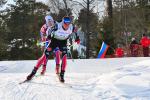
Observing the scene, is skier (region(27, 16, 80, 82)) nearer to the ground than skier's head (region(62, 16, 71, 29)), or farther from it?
nearer to the ground

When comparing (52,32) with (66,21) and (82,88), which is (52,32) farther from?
(82,88)

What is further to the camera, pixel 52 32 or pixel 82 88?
pixel 52 32

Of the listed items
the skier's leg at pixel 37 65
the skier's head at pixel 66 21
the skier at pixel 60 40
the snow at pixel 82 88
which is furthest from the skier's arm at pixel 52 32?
the snow at pixel 82 88

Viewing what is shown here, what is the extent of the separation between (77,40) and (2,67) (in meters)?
→ 6.03

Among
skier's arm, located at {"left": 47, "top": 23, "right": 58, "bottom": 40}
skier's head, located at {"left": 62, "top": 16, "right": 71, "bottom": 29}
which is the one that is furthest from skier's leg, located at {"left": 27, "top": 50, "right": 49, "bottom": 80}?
skier's head, located at {"left": 62, "top": 16, "right": 71, "bottom": 29}

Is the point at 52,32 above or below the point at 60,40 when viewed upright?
above

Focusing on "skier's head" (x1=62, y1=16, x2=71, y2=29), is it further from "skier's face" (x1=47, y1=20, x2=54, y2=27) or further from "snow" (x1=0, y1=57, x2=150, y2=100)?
"snow" (x1=0, y1=57, x2=150, y2=100)

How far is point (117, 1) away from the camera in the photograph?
5694 centimetres

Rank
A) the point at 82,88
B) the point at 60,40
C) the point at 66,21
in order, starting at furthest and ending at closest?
the point at 60,40 → the point at 66,21 → the point at 82,88

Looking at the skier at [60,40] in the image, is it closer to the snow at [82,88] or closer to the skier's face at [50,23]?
the skier's face at [50,23]

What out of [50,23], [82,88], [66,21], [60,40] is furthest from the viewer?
[50,23]

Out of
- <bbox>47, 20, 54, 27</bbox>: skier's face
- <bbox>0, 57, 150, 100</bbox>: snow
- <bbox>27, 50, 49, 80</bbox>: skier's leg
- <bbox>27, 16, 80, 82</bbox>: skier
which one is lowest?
<bbox>0, 57, 150, 100</bbox>: snow

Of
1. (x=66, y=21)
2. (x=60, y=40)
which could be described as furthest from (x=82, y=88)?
(x=66, y=21)

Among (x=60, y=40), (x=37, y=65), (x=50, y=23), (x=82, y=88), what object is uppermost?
(x=50, y=23)
